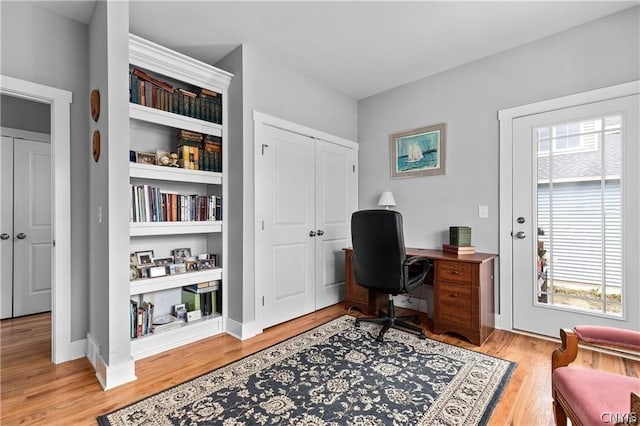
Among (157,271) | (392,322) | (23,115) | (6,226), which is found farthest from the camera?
(23,115)

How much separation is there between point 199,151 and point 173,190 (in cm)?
46

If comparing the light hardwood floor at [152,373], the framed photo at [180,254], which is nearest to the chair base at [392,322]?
the light hardwood floor at [152,373]

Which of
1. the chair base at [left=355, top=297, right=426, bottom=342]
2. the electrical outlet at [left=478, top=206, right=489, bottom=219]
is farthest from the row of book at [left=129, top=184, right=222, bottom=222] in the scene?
the electrical outlet at [left=478, top=206, right=489, bottom=219]

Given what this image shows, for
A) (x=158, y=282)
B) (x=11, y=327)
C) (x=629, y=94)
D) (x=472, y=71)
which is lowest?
(x=11, y=327)

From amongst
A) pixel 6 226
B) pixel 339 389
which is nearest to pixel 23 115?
pixel 6 226

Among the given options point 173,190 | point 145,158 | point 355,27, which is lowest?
point 173,190

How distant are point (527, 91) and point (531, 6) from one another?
0.73 m

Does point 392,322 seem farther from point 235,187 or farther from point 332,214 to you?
point 235,187

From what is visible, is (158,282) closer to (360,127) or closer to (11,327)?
(11,327)

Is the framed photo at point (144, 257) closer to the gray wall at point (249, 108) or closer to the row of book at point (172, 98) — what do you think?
the gray wall at point (249, 108)

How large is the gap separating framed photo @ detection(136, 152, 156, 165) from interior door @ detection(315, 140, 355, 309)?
→ 1.64 metres

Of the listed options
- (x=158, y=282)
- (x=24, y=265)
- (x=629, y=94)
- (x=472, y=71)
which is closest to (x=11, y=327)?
(x=24, y=265)

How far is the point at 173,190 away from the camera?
2879mm

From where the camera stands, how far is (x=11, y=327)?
2.98 meters
